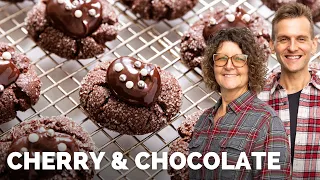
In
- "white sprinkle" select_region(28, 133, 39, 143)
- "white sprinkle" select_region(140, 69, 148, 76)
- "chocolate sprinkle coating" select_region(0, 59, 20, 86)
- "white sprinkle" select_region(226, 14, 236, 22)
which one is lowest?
"white sprinkle" select_region(28, 133, 39, 143)

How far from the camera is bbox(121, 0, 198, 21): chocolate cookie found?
2920 mm

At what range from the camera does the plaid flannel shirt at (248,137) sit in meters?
1.77

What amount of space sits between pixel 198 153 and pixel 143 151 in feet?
2.36

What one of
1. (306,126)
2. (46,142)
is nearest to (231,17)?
(306,126)

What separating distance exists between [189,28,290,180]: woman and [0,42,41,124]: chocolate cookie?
99cm

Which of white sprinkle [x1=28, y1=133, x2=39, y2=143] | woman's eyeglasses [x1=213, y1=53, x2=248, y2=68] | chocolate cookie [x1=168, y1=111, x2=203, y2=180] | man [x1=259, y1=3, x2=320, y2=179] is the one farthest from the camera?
chocolate cookie [x1=168, y1=111, x2=203, y2=180]

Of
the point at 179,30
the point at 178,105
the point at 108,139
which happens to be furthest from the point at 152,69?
the point at 179,30

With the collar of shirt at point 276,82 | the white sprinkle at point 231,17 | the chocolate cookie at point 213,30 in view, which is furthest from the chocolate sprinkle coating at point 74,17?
the collar of shirt at point 276,82

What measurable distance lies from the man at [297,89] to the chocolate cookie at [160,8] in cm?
103

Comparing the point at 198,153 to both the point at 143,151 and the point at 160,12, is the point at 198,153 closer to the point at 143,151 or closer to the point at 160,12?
the point at 143,151

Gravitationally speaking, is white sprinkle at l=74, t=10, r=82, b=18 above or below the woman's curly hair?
below

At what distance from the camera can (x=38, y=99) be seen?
2664 mm

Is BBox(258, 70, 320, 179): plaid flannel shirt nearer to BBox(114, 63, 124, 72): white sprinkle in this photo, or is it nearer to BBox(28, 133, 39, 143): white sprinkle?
BBox(114, 63, 124, 72): white sprinkle

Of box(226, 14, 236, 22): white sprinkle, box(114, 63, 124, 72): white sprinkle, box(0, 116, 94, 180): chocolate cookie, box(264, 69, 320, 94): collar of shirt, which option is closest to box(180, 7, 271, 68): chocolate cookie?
box(226, 14, 236, 22): white sprinkle
